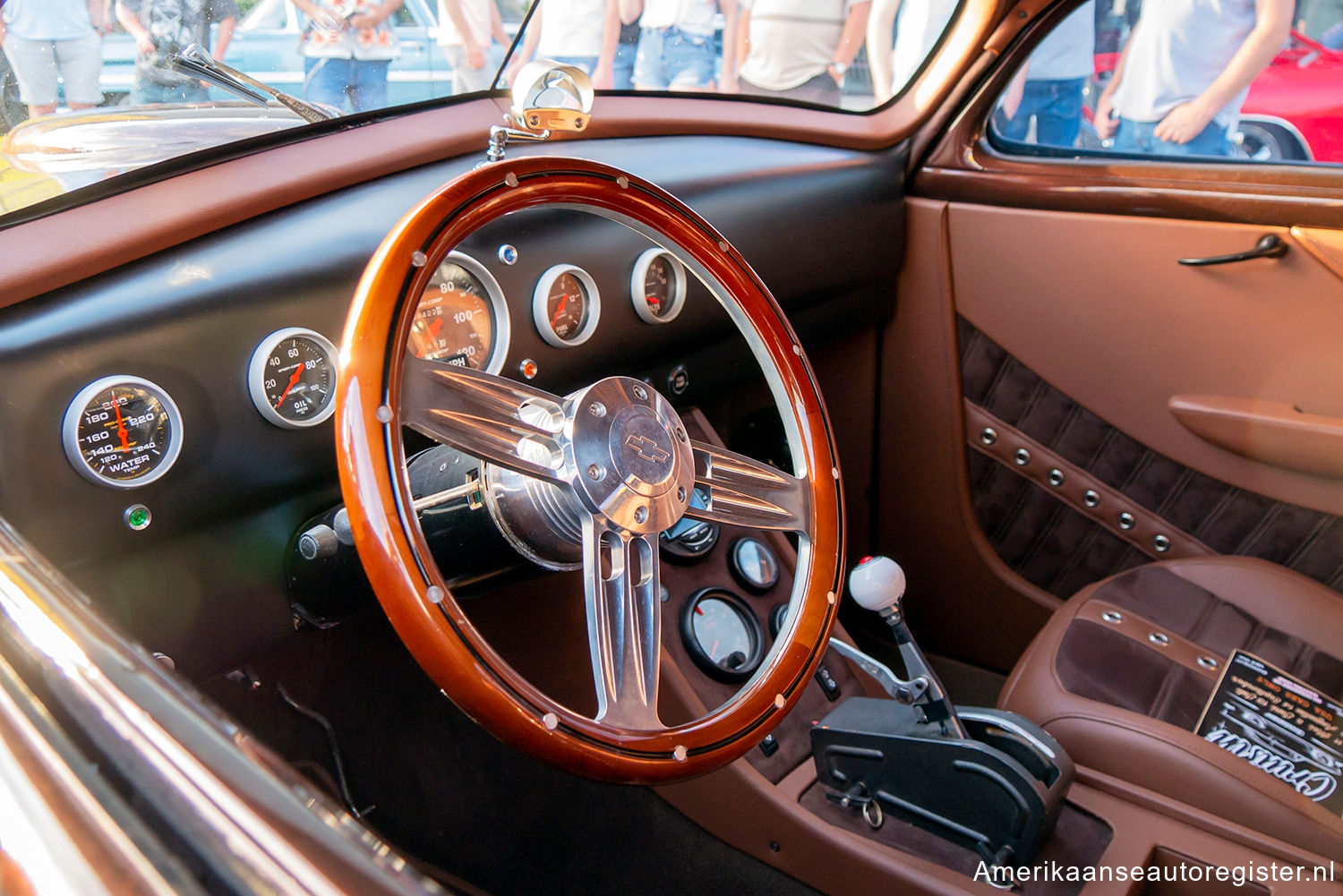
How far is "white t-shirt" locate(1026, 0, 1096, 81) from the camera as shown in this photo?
6.27ft

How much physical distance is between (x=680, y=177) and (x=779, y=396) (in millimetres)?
597

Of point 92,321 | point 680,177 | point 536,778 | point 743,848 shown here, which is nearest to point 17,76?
point 92,321

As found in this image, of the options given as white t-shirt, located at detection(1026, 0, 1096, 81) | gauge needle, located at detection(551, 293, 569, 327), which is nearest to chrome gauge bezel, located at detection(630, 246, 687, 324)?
gauge needle, located at detection(551, 293, 569, 327)

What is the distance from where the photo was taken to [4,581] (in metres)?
0.59

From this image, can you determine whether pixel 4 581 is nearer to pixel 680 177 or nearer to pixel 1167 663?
pixel 680 177

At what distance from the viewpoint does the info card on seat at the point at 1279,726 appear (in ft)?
4.49

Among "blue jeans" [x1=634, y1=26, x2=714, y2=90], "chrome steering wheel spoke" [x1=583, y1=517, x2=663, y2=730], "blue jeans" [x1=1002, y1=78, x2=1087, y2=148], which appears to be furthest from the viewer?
"blue jeans" [x1=1002, y1=78, x2=1087, y2=148]

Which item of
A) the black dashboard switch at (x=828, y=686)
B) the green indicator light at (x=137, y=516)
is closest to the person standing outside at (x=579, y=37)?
the green indicator light at (x=137, y=516)

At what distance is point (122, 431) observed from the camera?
1.05 meters

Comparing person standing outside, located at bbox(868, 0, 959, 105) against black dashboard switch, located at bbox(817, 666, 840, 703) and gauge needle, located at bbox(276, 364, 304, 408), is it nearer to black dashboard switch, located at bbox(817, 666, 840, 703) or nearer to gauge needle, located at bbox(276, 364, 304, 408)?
black dashboard switch, located at bbox(817, 666, 840, 703)

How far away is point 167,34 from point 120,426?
0.49 meters

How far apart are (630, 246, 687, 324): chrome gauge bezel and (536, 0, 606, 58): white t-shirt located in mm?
435

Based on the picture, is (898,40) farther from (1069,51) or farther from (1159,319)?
(1159,319)

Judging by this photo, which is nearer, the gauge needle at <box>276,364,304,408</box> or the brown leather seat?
the gauge needle at <box>276,364,304,408</box>
